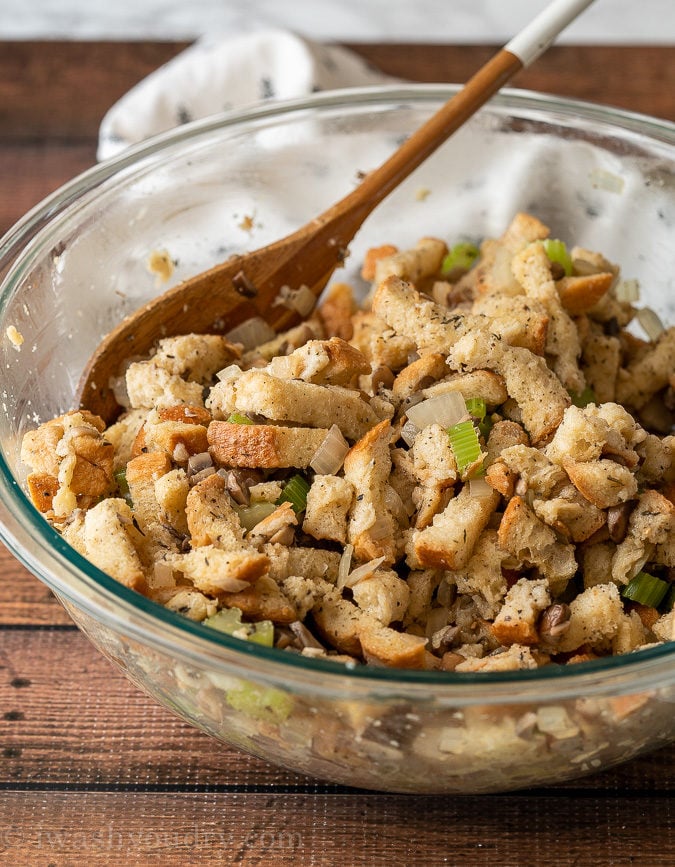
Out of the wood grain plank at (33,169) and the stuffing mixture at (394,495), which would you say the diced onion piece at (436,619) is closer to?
the stuffing mixture at (394,495)

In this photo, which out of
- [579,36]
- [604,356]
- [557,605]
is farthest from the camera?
[579,36]

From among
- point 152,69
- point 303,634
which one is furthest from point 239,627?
point 152,69

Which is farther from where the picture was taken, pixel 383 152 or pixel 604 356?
pixel 383 152

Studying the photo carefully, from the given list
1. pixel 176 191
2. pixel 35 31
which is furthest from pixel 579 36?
pixel 176 191

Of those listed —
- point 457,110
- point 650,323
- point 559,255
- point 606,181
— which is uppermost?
point 457,110

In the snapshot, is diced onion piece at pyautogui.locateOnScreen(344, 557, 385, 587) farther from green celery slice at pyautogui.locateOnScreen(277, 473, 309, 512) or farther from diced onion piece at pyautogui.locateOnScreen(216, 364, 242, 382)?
diced onion piece at pyautogui.locateOnScreen(216, 364, 242, 382)

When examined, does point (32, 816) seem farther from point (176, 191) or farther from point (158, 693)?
point (176, 191)

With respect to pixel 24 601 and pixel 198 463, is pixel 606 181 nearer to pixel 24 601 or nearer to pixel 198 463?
pixel 198 463
